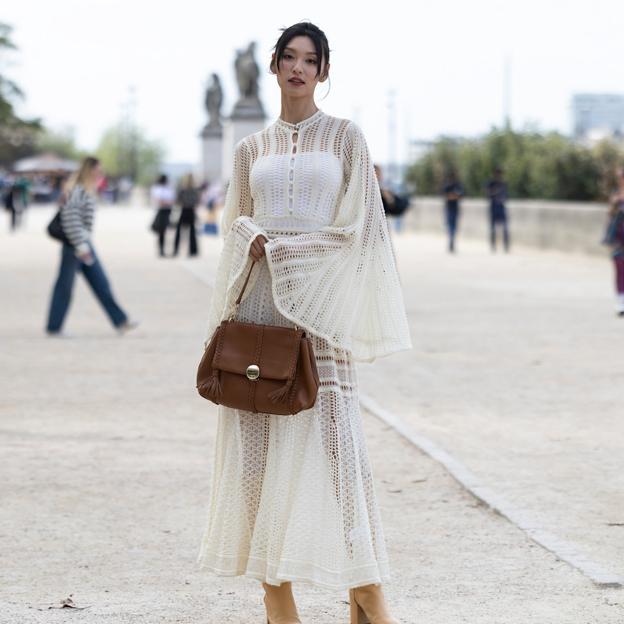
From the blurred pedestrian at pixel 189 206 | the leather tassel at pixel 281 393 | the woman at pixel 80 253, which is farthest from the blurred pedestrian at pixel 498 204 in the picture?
the leather tassel at pixel 281 393

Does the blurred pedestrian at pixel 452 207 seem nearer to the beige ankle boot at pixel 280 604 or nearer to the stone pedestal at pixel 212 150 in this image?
the beige ankle boot at pixel 280 604

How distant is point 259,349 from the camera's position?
16.1ft

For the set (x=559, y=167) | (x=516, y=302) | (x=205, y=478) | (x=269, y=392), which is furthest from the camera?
(x=559, y=167)

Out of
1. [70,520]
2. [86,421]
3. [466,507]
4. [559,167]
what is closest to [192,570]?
[70,520]

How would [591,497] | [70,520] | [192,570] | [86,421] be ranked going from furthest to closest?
[86,421], [591,497], [70,520], [192,570]

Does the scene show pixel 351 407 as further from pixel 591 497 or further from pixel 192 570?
pixel 591 497

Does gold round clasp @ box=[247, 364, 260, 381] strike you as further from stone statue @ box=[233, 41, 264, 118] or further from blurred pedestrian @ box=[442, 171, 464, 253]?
stone statue @ box=[233, 41, 264, 118]

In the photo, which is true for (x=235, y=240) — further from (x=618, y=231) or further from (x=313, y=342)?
(x=618, y=231)

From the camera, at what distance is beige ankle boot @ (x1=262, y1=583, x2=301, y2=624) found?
5055mm

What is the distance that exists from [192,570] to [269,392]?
144 centimetres

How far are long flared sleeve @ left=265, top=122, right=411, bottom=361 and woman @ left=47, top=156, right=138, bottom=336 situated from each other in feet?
31.7

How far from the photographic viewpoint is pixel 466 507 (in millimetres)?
7191

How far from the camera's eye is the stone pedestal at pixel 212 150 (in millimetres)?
68938

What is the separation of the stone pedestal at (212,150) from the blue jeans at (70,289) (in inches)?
2102
